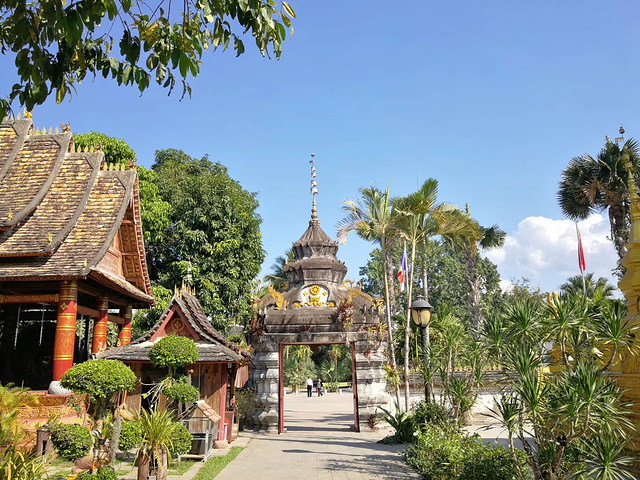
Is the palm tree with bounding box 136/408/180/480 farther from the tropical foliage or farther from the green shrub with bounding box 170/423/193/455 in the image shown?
the tropical foliage

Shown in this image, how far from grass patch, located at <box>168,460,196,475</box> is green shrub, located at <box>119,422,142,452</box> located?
2305mm

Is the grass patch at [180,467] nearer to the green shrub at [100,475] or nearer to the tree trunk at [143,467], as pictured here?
the tree trunk at [143,467]

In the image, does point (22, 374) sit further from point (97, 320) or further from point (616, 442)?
point (616, 442)

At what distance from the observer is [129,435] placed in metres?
8.75

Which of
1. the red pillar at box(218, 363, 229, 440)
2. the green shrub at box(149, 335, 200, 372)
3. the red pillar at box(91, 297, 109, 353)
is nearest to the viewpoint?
the green shrub at box(149, 335, 200, 372)

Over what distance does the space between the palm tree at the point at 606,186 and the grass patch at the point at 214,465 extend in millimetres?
16515

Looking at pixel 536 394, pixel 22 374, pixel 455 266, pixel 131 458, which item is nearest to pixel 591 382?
pixel 536 394

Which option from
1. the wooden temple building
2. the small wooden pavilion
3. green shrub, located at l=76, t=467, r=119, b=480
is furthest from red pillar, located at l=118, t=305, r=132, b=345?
green shrub, located at l=76, t=467, r=119, b=480

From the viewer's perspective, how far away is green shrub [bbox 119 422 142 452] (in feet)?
28.5

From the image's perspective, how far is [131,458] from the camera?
41.4ft

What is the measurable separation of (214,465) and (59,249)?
649 centimetres

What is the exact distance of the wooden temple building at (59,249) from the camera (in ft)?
39.8

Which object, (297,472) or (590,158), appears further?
(590,158)

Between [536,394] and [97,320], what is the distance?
12.2 m
